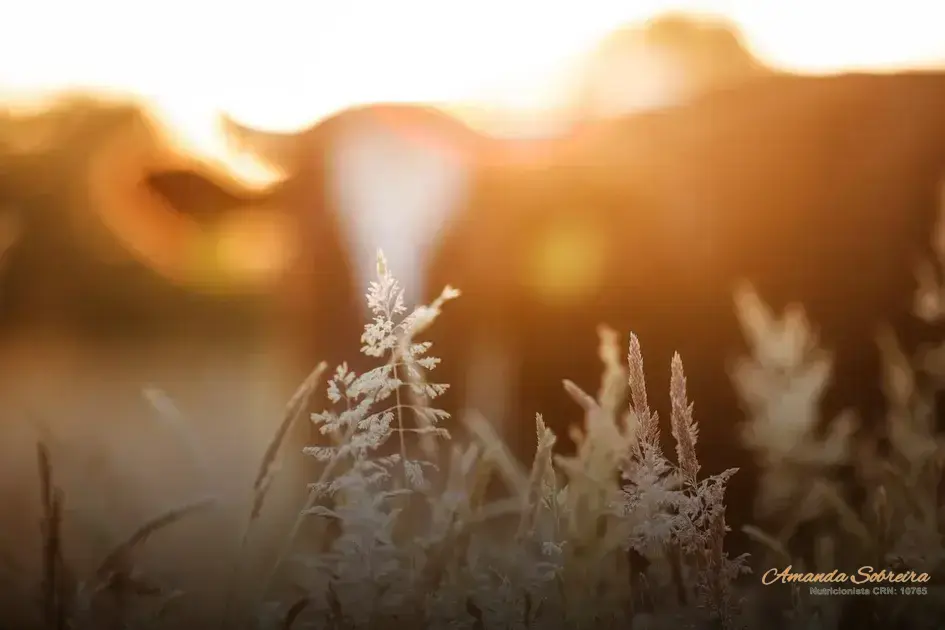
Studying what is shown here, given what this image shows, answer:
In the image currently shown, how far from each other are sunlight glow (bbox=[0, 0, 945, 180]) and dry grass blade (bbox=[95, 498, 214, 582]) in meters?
0.71

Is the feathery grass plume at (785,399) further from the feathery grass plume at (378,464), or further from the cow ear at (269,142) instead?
the cow ear at (269,142)

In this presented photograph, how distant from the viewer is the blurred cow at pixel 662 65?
126cm

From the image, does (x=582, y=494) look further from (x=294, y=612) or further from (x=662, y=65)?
(x=662, y=65)

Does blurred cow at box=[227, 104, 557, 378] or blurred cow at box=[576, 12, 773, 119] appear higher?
blurred cow at box=[576, 12, 773, 119]

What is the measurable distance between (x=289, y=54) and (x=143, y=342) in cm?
68

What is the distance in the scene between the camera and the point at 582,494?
49.6 inches

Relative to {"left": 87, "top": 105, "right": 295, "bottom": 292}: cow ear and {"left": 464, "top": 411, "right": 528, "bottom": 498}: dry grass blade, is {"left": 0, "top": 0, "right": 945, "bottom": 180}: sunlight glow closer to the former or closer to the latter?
{"left": 87, "top": 105, "right": 295, "bottom": 292}: cow ear

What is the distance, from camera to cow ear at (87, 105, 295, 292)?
128 centimetres

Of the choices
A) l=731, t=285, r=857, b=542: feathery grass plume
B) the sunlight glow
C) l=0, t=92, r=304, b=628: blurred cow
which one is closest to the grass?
l=731, t=285, r=857, b=542: feathery grass plume

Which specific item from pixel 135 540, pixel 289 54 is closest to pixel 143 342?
pixel 135 540

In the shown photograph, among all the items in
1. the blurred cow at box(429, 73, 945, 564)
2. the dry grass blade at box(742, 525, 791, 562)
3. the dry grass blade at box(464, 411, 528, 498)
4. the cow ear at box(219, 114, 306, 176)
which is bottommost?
the dry grass blade at box(742, 525, 791, 562)

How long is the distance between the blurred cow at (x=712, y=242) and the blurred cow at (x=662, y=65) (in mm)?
34

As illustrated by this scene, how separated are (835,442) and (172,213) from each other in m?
1.46

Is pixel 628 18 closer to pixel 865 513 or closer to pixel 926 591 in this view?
pixel 865 513
